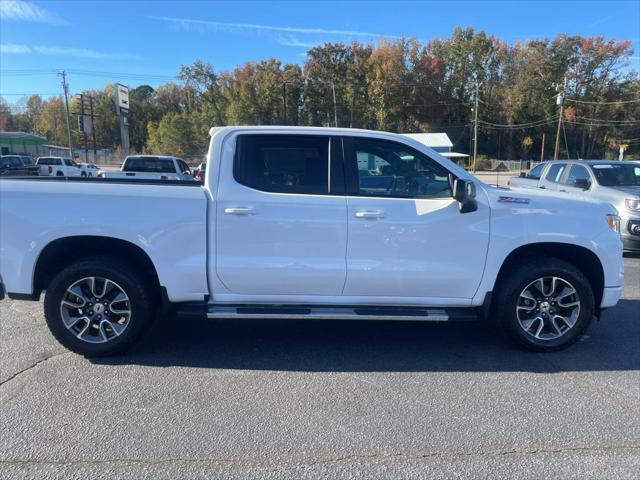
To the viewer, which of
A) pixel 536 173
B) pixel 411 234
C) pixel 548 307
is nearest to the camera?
pixel 411 234

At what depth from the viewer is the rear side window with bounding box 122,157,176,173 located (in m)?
19.2

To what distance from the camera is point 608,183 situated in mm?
9906

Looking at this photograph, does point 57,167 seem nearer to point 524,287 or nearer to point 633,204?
point 633,204

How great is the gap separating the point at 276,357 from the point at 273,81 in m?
69.0

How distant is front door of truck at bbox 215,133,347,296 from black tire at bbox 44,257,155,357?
708 mm

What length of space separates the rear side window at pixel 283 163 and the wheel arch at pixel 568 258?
1792mm

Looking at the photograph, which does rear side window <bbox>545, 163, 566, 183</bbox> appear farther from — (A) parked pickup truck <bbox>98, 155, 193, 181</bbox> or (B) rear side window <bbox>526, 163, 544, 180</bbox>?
(A) parked pickup truck <bbox>98, 155, 193, 181</bbox>

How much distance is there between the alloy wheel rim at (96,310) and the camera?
166 inches

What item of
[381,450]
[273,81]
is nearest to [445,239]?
[381,450]

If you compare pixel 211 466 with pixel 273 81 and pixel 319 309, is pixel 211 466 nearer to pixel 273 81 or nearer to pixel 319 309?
pixel 319 309

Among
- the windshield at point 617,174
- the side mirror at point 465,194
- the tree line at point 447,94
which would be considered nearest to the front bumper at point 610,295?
the side mirror at point 465,194

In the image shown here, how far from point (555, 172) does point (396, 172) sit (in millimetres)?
8622

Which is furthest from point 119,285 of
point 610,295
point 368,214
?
point 610,295

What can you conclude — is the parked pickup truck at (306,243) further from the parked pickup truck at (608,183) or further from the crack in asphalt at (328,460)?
the parked pickup truck at (608,183)
